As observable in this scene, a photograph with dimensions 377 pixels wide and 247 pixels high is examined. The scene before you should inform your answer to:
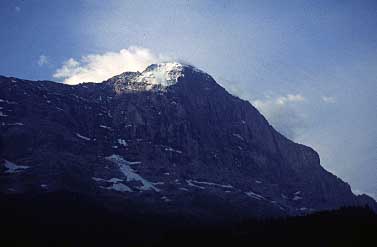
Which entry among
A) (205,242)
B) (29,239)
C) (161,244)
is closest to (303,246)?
(205,242)

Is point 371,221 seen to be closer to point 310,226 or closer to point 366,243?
point 310,226

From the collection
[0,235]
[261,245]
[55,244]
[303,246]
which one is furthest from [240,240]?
[0,235]

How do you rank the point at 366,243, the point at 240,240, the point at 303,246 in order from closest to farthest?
1. the point at 366,243
2. the point at 303,246
3. the point at 240,240

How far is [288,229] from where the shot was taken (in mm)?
194625

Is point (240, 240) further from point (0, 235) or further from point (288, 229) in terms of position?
point (0, 235)

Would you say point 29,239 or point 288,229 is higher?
point 288,229

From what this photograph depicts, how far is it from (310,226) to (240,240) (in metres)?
23.4

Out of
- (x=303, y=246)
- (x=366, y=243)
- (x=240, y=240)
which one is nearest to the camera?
(x=366, y=243)

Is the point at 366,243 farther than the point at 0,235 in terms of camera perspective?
No

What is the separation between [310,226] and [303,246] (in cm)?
1601

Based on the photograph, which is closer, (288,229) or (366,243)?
(366,243)

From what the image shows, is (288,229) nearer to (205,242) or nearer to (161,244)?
(205,242)

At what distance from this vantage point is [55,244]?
640ft

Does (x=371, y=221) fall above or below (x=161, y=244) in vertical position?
above
